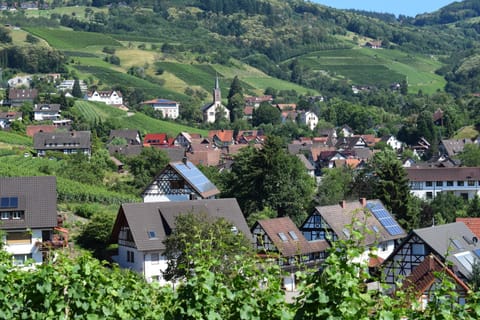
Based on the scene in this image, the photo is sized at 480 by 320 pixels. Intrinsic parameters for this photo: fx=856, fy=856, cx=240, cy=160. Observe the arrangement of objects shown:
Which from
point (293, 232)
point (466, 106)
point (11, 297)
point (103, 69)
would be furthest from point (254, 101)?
point (11, 297)

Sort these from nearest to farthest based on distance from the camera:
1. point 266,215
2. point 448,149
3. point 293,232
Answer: point 293,232
point 266,215
point 448,149

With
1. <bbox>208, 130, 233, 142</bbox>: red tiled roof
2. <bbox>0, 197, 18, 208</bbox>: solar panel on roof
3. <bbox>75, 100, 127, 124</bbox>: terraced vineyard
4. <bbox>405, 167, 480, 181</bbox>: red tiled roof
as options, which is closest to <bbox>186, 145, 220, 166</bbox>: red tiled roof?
<bbox>405, 167, 480, 181</bbox>: red tiled roof

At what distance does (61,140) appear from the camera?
243 ft

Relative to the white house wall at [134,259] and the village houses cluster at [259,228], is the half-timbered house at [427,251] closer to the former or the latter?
the village houses cluster at [259,228]

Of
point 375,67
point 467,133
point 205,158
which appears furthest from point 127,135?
point 375,67

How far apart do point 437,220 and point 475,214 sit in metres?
3.74

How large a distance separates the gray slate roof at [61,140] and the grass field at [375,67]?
98.9 m

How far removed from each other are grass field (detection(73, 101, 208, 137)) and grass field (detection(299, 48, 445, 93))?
68934 mm

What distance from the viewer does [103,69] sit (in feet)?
473

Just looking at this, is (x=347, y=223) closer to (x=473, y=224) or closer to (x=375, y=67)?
(x=473, y=224)

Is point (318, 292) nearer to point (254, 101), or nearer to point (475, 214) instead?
point (475, 214)

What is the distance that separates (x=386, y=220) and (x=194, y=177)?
10.8 meters

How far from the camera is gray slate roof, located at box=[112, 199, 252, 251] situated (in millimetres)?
32812

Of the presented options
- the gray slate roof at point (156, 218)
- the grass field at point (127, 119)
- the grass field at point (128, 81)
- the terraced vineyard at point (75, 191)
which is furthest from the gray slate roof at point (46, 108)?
the gray slate roof at point (156, 218)
